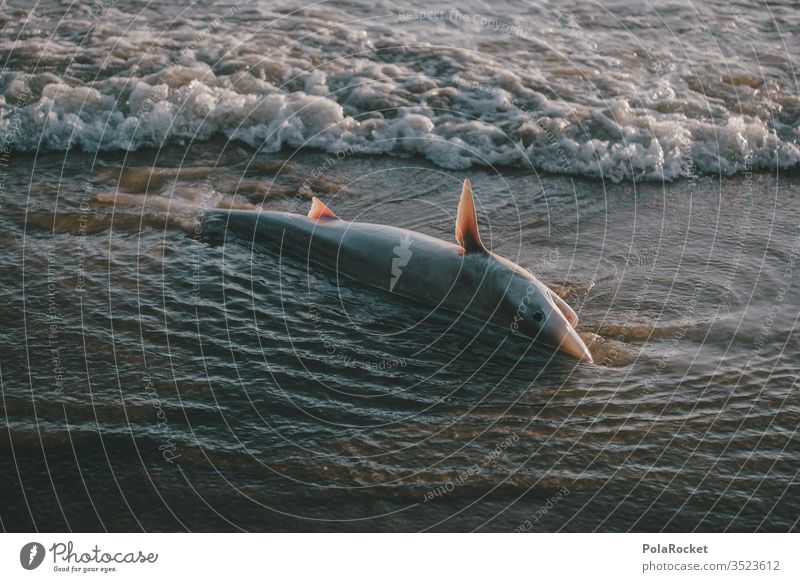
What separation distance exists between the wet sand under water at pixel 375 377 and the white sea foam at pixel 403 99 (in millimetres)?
1489

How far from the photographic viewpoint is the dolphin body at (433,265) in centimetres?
788

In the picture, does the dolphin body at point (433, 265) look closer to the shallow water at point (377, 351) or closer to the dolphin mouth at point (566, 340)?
the dolphin mouth at point (566, 340)

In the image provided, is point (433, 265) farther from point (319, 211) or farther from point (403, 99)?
point (403, 99)

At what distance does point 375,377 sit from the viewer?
293 inches

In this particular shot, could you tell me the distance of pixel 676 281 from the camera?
29.8 feet

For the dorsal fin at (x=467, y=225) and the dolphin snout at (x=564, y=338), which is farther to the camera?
the dorsal fin at (x=467, y=225)
